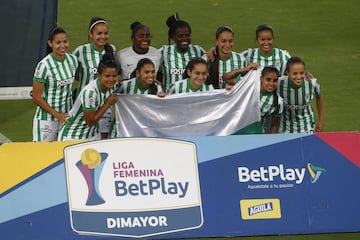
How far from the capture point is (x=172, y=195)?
12695mm

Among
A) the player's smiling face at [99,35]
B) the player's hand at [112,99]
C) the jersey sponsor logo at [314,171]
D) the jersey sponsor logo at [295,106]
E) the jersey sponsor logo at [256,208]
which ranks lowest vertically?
the jersey sponsor logo at [256,208]

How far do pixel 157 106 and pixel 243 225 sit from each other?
156 centimetres

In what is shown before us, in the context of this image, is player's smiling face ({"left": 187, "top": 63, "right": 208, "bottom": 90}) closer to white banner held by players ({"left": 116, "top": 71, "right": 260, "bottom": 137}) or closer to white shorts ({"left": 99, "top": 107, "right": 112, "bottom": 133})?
white banner held by players ({"left": 116, "top": 71, "right": 260, "bottom": 137})

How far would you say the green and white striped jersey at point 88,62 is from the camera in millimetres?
14180

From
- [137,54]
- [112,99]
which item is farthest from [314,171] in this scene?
[137,54]

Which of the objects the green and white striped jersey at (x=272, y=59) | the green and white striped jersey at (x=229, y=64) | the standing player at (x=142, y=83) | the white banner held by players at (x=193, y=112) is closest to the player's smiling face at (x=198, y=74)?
the white banner held by players at (x=193, y=112)

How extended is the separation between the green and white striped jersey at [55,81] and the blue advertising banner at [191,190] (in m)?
1.31

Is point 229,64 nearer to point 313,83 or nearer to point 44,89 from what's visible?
point 313,83

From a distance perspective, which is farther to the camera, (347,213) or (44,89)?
(44,89)

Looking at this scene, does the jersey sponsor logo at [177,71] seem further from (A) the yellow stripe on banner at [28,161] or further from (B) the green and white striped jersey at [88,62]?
(A) the yellow stripe on banner at [28,161]

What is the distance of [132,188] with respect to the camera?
41.5 ft

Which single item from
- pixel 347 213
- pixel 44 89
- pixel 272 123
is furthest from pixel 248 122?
pixel 44 89

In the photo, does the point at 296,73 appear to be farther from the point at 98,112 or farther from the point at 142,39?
the point at 98,112

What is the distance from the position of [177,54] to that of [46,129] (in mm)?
1742
